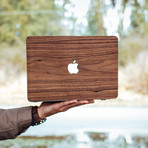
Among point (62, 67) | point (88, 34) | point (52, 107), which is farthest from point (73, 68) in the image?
point (88, 34)

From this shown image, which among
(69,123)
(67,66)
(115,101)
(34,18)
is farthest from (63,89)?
(34,18)

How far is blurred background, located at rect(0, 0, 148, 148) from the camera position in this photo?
3.60 meters

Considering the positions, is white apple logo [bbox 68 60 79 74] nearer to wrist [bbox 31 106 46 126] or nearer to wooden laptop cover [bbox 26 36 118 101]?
wooden laptop cover [bbox 26 36 118 101]

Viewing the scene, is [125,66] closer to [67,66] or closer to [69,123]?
[69,123]

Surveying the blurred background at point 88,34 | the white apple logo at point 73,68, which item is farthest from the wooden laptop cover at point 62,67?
the blurred background at point 88,34

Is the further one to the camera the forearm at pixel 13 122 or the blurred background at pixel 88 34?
the blurred background at pixel 88 34

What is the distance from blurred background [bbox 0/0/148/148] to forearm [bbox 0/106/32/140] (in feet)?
8.42

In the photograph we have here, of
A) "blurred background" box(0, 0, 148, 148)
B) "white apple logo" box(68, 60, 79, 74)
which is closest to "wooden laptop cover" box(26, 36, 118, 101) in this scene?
"white apple logo" box(68, 60, 79, 74)

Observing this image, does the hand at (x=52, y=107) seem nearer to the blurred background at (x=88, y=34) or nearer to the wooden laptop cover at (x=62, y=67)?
the wooden laptop cover at (x=62, y=67)

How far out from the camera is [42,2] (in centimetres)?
455

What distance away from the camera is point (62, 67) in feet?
2.50

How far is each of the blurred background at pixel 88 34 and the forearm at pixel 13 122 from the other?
2568 mm

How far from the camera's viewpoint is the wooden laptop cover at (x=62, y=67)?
0.76 metres

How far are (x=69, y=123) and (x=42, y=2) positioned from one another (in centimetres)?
215
